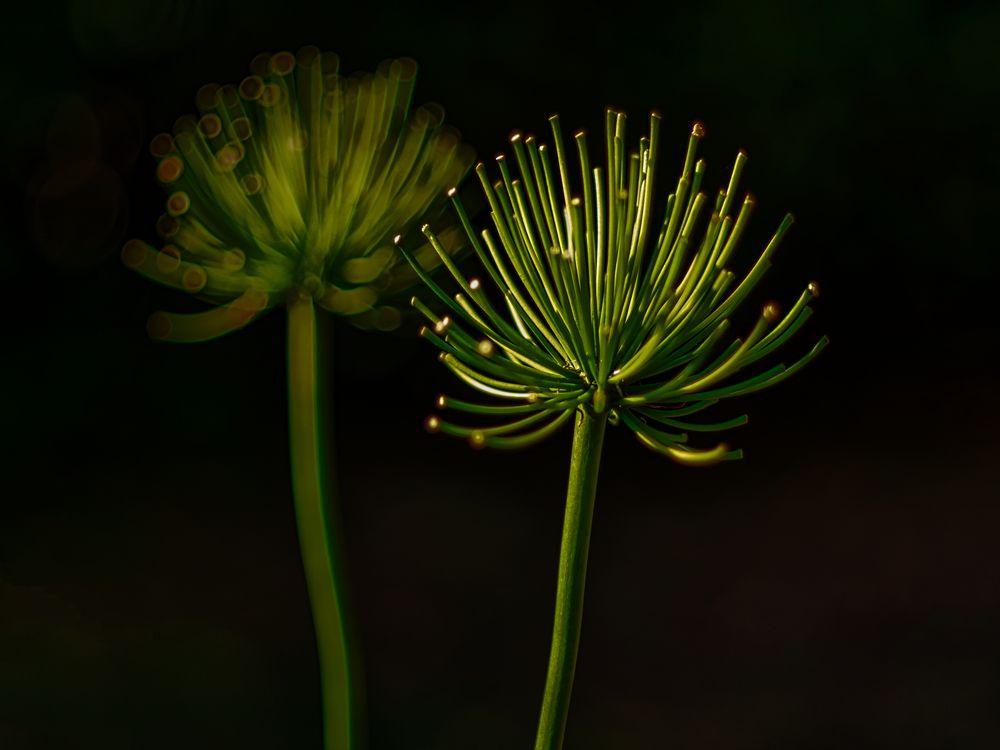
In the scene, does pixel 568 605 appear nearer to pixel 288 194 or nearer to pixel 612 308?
pixel 612 308

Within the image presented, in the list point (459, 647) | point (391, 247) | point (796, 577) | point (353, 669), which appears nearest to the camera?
point (353, 669)

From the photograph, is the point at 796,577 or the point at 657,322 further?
the point at 796,577

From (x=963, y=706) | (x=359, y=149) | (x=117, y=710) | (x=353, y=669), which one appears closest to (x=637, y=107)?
(x=963, y=706)

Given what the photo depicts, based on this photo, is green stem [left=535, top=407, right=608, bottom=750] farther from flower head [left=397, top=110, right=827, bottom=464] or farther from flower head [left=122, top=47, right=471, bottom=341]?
flower head [left=122, top=47, right=471, bottom=341]

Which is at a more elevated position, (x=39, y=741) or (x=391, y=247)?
(x=391, y=247)

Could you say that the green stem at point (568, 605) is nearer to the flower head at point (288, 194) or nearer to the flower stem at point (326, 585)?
the flower stem at point (326, 585)

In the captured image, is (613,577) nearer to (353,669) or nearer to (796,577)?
(796,577)

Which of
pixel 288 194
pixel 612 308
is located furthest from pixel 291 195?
pixel 612 308
